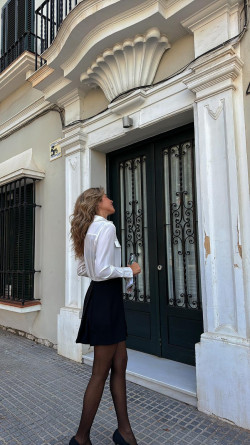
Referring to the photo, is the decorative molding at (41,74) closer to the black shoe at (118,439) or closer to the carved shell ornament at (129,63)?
the carved shell ornament at (129,63)

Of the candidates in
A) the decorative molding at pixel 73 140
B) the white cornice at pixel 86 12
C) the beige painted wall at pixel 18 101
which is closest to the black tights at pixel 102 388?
the decorative molding at pixel 73 140

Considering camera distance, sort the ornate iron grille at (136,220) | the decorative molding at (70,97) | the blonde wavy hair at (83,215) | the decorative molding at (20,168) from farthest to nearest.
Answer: the decorative molding at (20,168) < the decorative molding at (70,97) < the ornate iron grille at (136,220) < the blonde wavy hair at (83,215)

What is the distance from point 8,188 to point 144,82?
10.8 ft

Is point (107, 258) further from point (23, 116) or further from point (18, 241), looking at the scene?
point (23, 116)

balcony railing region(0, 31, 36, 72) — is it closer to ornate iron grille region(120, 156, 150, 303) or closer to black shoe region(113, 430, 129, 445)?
ornate iron grille region(120, 156, 150, 303)

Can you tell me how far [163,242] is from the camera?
372cm

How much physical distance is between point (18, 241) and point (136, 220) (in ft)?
7.90

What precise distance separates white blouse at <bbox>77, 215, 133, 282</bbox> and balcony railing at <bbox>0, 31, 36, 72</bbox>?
5165mm

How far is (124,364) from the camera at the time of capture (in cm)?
219

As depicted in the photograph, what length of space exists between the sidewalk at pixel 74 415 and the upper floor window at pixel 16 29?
18.7 feet

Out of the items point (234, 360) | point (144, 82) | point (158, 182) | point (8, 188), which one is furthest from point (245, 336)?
point (8, 188)

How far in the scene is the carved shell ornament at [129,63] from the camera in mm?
3447

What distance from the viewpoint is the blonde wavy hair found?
7.32ft

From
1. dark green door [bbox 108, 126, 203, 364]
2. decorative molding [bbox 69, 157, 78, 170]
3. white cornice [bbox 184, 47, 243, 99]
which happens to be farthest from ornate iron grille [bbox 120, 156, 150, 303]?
white cornice [bbox 184, 47, 243, 99]
